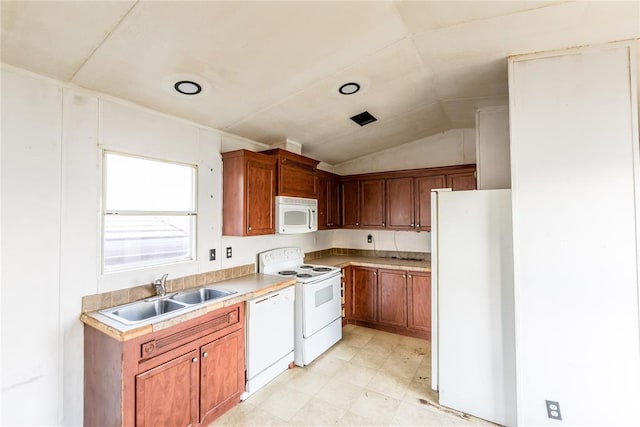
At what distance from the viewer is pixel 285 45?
1828mm

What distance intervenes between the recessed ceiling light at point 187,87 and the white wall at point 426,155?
287 centimetres

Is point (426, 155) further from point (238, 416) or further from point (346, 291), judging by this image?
point (238, 416)

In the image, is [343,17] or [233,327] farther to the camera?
[233,327]

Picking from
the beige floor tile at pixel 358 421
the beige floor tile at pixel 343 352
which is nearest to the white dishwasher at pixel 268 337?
the beige floor tile at pixel 343 352

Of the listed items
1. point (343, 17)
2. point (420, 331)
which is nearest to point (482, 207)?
point (343, 17)

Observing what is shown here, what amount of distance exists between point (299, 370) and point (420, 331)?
1.63 meters

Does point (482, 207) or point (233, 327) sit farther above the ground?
point (482, 207)

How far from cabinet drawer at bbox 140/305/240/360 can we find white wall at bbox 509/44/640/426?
6.73 feet

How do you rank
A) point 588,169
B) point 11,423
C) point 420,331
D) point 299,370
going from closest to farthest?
point 11,423
point 588,169
point 299,370
point 420,331

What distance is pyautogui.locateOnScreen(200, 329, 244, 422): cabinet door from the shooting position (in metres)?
2.09

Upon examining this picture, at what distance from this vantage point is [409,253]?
14.0 ft

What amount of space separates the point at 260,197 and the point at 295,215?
57 centimetres

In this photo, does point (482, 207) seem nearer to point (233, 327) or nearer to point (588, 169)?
point (588, 169)

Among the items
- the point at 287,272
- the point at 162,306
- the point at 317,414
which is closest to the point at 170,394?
the point at 162,306
